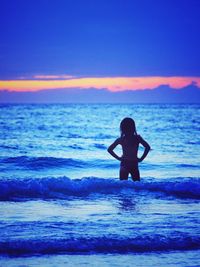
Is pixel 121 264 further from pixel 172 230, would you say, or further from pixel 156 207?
pixel 156 207

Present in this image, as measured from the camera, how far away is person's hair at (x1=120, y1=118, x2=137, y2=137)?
26.2ft

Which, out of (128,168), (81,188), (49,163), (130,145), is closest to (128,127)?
(130,145)

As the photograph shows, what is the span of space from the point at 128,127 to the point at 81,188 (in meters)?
2.30

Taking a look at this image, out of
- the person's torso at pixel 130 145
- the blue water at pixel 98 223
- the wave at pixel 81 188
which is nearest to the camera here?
the blue water at pixel 98 223

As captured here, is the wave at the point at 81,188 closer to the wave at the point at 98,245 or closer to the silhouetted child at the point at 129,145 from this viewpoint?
the silhouetted child at the point at 129,145

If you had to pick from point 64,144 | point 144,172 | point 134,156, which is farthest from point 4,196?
point 64,144

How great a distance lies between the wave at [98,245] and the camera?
5307mm

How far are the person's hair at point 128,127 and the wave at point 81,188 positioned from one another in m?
1.37

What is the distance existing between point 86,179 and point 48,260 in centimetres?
510

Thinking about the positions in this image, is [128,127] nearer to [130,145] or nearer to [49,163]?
Result: [130,145]

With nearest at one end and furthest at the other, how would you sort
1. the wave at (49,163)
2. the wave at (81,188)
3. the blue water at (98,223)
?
1. the blue water at (98,223)
2. the wave at (81,188)
3. the wave at (49,163)

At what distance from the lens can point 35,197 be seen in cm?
898

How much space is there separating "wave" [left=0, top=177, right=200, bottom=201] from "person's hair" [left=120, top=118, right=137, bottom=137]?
137 cm

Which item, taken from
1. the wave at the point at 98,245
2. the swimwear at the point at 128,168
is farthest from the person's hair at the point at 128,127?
the wave at the point at 98,245
